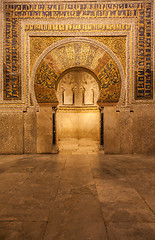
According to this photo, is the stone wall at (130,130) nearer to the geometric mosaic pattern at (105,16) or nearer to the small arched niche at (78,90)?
the geometric mosaic pattern at (105,16)

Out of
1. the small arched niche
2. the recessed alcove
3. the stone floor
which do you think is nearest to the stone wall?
the stone floor

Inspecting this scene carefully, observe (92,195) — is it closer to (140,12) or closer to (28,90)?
(28,90)

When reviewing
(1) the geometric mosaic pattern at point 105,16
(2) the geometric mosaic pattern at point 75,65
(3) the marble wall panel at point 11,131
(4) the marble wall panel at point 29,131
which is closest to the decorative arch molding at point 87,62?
(2) the geometric mosaic pattern at point 75,65

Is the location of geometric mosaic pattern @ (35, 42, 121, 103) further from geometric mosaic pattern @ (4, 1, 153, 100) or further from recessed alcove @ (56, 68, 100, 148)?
recessed alcove @ (56, 68, 100, 148)

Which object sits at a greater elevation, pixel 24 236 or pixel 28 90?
pixel 28 90

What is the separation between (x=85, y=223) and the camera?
62.4 inches

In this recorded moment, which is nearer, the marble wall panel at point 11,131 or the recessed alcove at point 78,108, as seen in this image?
the marble wall panel at point 11,131

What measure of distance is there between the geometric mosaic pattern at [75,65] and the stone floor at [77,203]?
2232mm

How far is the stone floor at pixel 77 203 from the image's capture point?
4.81 feet

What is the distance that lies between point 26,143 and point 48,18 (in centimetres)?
363

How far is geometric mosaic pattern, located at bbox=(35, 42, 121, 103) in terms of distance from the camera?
4773 mm

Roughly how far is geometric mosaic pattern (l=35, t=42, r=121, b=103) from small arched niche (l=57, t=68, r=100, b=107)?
3.00 meters

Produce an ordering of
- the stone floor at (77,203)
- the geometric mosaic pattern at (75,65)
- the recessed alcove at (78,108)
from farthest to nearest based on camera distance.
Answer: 1. the recessed alcove at (78,108)
2. the geometric mosaic pattern at (75,65)
3. the stone floor at (77,203)

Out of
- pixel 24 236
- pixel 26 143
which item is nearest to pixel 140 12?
pixel 26 143
